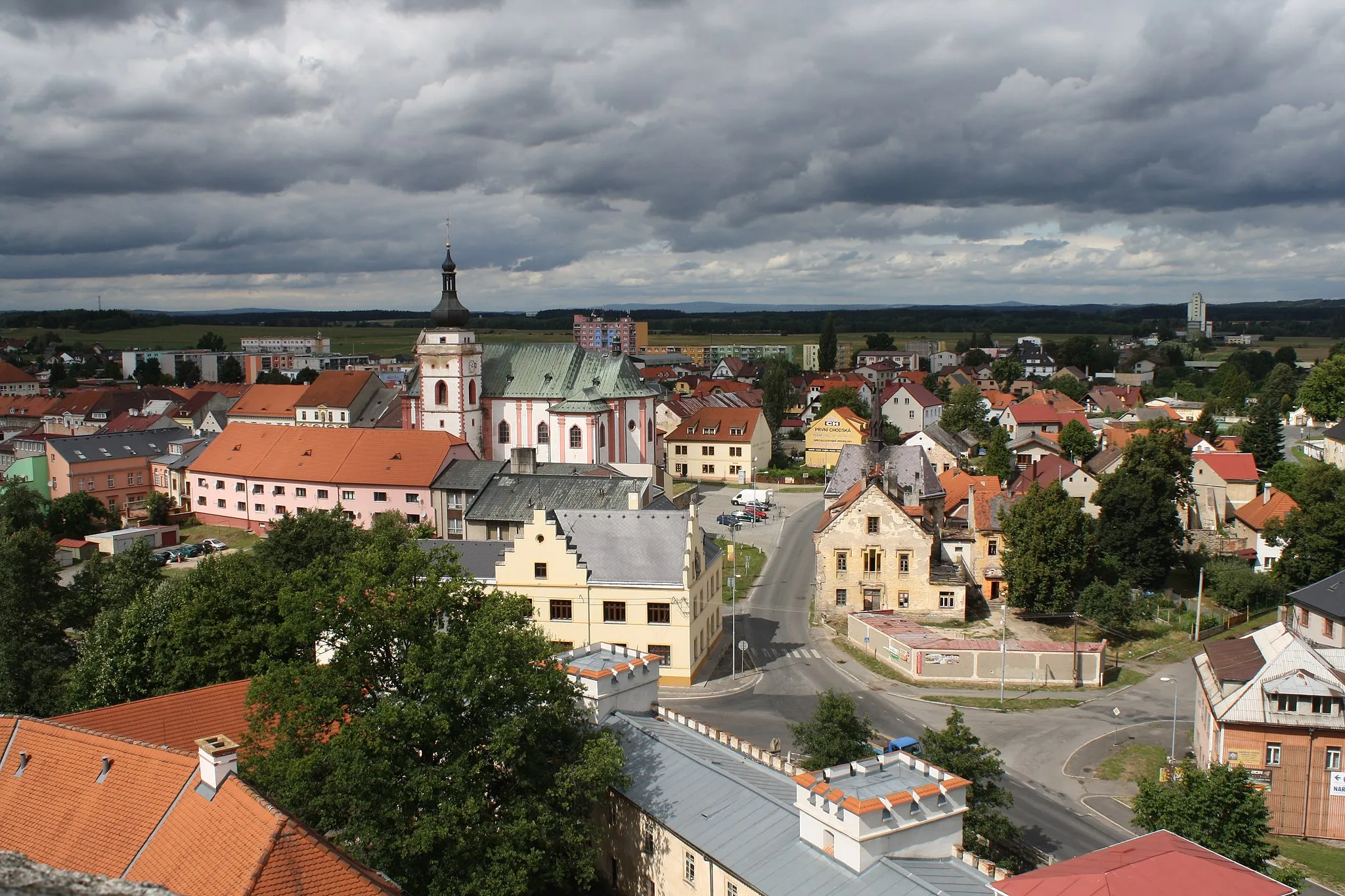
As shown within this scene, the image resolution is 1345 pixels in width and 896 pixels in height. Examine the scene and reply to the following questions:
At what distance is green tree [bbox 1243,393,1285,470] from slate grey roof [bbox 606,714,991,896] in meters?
84.2

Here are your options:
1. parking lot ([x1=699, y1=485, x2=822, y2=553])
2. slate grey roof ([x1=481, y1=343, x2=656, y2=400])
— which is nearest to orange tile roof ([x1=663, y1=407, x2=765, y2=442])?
parking lot ([x1=699, y1=485, x2=822, y2=553])

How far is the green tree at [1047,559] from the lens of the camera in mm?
52000

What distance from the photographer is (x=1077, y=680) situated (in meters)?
47.2

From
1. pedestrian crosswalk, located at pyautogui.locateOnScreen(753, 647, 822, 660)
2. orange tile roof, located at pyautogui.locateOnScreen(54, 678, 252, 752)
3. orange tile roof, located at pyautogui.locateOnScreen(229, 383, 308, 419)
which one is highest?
orange tile roof, located at pyautogui.locateOnScreen(229, 383, 308, 419)

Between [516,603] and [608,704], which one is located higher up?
[516,603]

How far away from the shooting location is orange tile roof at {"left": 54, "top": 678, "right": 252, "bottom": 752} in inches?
1126

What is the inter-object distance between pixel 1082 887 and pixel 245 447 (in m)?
75.6

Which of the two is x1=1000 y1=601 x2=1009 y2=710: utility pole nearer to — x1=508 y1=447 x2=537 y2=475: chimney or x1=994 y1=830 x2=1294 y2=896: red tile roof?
x1=994 y1=830 x2=1294 y2=896: red tile roof

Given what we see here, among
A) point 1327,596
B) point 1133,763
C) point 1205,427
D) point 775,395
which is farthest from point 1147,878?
point 775,395

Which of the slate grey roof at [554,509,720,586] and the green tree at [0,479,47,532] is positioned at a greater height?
the slate grey roof at [554,509,720,586]

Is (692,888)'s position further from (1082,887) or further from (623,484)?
(623,484)

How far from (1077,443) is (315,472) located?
6584 cm

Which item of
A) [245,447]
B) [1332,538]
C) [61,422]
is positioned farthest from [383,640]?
[61,422]

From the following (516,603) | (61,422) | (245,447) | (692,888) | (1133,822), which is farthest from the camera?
(61,422)
